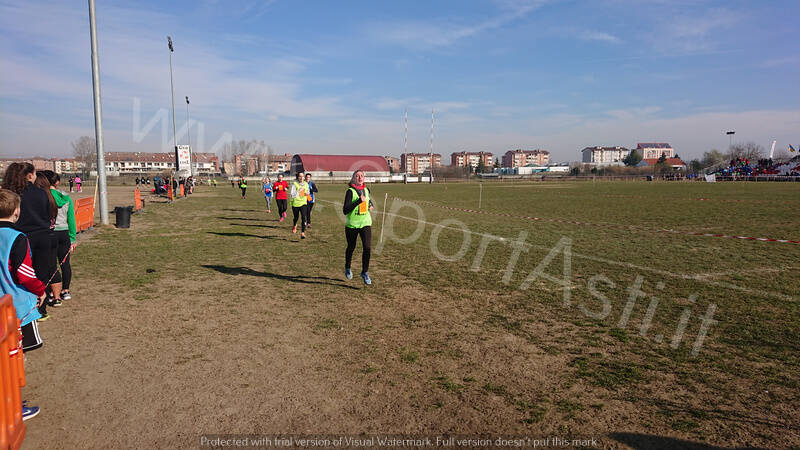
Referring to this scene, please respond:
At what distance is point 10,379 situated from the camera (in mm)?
3045

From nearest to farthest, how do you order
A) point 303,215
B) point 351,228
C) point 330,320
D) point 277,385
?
point 277,385, point 330,320, point 351,228, point 303,215

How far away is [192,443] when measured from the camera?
3.34m

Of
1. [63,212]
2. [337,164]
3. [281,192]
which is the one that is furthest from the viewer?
[337,164]

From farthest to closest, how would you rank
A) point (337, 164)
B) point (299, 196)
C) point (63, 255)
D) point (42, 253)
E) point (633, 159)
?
point (633, 159) < point (337, 164) < point (299, 196) < point (63, 255) < point (42, 253)

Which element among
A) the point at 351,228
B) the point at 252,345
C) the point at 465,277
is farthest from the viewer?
the point at 465,277

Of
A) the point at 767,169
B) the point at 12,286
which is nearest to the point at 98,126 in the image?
the point at 12,286

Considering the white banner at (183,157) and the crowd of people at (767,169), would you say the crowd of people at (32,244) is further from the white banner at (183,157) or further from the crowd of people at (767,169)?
the crowd of people at (767,169)

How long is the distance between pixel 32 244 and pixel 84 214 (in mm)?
11493

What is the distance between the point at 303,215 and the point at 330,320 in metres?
7.94

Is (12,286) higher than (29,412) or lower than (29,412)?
higher

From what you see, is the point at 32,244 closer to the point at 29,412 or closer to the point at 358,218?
the point at 29,412

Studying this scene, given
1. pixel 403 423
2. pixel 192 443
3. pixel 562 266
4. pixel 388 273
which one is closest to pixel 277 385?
pixel 192 443

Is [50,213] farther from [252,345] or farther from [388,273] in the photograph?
[388,273]

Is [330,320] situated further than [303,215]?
No
